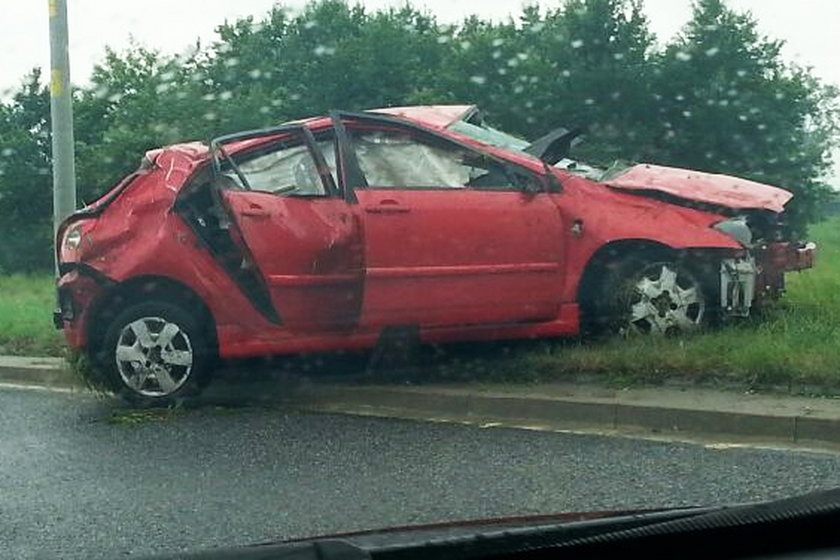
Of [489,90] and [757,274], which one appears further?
[489,90]

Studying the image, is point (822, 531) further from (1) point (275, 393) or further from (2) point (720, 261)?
(1) point (275, 393)

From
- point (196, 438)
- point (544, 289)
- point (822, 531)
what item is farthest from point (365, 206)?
point (822, 531)

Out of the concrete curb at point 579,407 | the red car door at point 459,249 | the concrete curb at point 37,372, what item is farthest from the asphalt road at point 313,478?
the concrete curb at point 37,372

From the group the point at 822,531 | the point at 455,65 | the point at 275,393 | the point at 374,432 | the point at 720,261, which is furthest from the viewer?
the point at 455,65

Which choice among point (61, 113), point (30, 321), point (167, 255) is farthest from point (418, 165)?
point (30, 321)

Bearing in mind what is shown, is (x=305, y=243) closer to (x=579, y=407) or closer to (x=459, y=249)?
(x=459, y=249)

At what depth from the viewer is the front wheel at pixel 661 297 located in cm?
789

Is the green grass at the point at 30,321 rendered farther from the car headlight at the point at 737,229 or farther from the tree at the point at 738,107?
the tree at the point at 738,107

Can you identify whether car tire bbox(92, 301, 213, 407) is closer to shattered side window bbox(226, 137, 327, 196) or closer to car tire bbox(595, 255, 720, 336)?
shattered side window bbox(226, 137, 327, 196)

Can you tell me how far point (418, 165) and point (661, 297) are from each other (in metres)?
1.68

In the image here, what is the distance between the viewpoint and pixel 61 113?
10094 millimetres

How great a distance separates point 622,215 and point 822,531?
209 inches

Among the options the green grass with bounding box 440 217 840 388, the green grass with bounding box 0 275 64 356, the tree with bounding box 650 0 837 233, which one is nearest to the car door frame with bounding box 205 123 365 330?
the green grass with bounding box 440 217 840 388

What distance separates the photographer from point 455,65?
15344 mm
